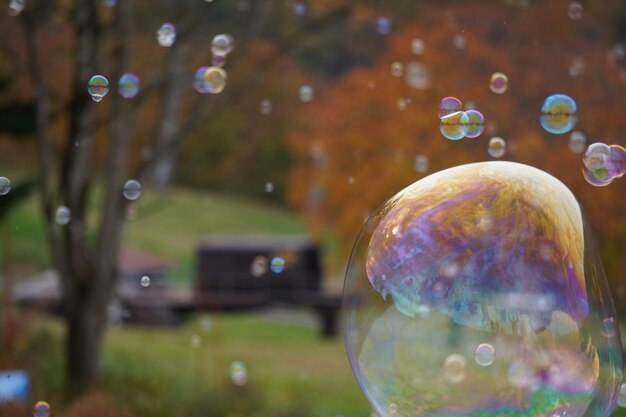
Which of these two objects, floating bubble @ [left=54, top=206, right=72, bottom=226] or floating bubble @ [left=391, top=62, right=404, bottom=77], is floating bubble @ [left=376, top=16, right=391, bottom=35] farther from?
floating bubble @ [left=54, top=206, right=72, bottom=226]

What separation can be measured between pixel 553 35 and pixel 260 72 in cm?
443

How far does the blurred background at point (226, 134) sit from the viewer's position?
6980 mm

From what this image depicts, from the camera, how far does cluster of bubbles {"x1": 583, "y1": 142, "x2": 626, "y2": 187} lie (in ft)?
13.8

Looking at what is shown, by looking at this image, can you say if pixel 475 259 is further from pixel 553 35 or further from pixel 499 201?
pixel 553 35

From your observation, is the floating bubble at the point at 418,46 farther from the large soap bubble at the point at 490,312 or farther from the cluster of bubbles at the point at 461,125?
the large soap bubble at the point at 490,312

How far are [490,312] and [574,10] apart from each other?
9.03 m

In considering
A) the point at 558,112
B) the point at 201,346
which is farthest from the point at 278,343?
the point at 558,112

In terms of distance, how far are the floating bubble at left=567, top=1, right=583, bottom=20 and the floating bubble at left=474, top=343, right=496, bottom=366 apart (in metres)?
8.99

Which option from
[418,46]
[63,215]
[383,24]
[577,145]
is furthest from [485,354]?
[418,46]

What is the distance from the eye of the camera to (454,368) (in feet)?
10.1

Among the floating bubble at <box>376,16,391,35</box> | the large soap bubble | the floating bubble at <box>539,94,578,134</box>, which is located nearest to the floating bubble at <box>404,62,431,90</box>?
the floating bubble at <box>376,16,391,35</box>

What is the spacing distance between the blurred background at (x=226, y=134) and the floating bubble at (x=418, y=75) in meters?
0.04

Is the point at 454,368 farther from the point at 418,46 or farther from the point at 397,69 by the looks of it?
the point at 418,46

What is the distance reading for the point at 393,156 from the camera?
463 inches
